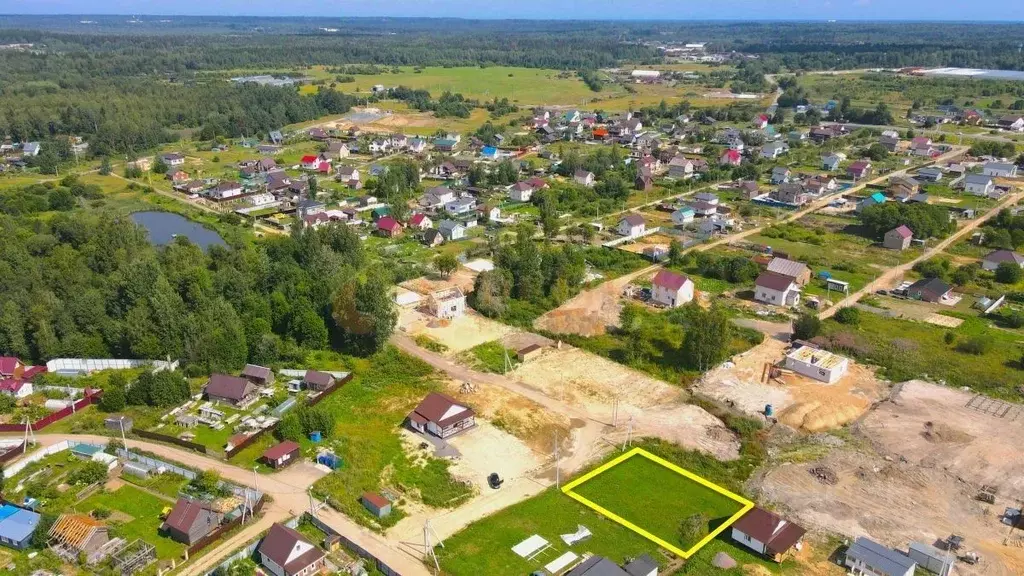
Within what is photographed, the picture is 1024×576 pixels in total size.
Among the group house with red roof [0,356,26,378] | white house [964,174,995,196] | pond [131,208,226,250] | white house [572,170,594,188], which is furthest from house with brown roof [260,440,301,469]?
white house [964,174,995,196]

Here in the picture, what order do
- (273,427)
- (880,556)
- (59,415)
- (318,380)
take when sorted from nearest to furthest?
(880,556)
(273,427)
(59,415)
(318,380)

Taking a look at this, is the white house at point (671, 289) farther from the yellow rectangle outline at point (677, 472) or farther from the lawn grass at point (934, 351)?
the yellow rectangle outline at point (677, 472)

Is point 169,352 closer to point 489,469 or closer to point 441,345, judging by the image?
point 441,345

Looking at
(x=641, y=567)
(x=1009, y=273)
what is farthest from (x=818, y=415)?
(x=1009, y=273)

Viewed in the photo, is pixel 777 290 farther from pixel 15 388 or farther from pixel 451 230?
pixel 15 388

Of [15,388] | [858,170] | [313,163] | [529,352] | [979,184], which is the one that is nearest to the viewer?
[15,388]
